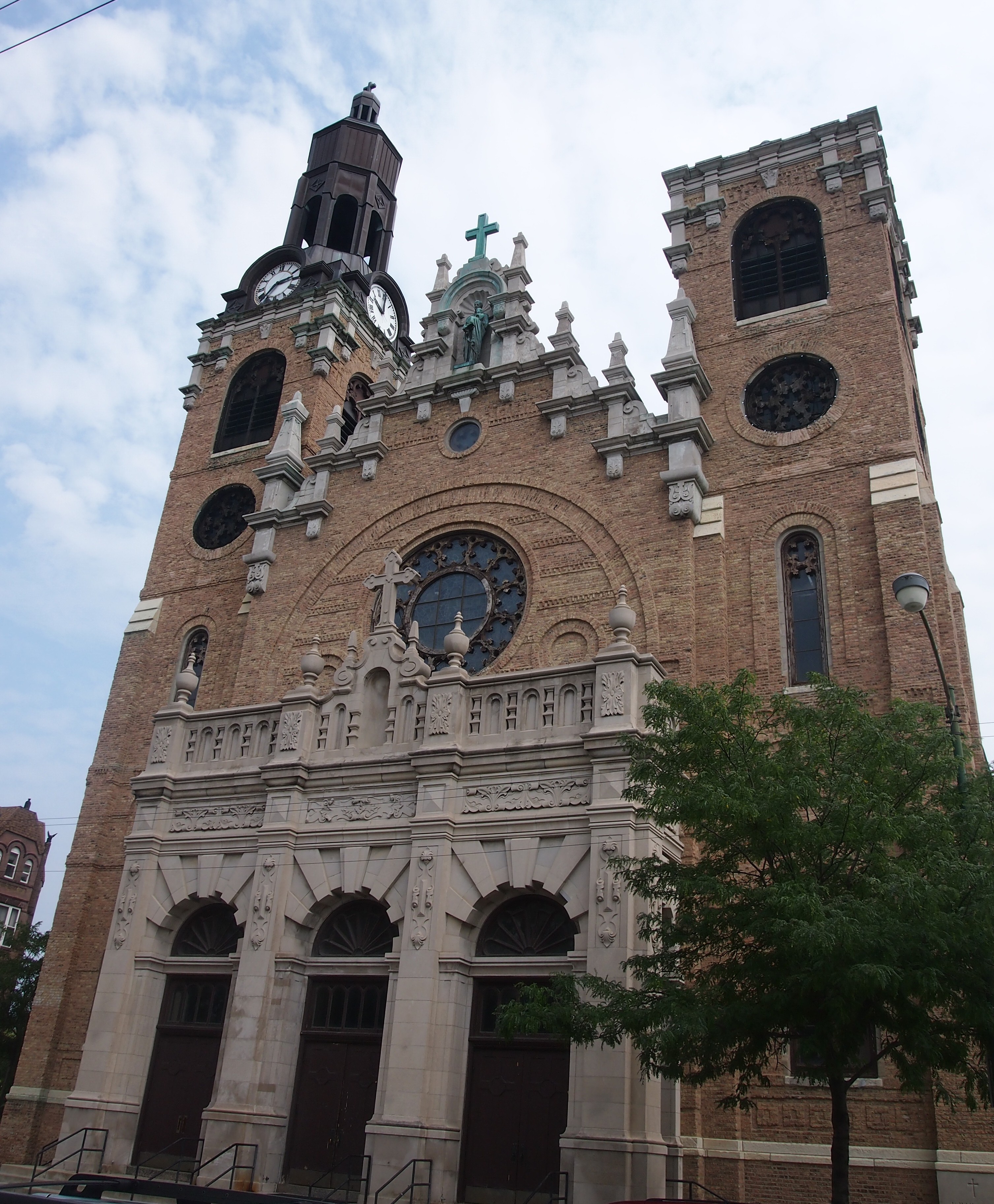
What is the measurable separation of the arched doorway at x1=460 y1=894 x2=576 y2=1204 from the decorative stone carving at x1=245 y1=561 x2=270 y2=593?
35.8 ft

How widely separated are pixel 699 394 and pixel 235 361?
49.0ft

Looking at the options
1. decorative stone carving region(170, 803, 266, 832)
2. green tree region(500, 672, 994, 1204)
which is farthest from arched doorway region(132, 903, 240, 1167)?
green tree region(500, 672, 994, 1204)

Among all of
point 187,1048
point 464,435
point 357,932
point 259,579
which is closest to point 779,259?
point 464,435

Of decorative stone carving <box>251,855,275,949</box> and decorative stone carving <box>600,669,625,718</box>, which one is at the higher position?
decorative stone carving <box>600,669,625,718</box>

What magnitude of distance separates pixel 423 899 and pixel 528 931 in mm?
1610

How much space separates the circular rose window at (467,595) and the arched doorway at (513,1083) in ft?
19.8

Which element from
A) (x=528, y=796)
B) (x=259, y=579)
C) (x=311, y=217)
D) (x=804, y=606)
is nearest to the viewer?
(x=528, y=796)

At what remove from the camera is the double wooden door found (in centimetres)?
1498

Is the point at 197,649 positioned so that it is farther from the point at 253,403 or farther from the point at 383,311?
the point at 383,311

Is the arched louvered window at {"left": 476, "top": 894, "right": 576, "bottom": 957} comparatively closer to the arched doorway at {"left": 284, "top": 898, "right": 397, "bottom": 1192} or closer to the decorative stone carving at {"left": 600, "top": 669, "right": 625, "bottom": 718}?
the arched doorway at {"left": 284, "top": 898, "right": 397, "bottom": 1192}

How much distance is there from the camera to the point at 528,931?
53.4ft

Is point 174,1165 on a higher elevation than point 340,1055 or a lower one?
lower

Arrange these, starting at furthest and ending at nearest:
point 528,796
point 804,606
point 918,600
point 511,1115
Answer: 1. point 804,606
2. point 528,796
3. point 511,1115
4. point 918,600

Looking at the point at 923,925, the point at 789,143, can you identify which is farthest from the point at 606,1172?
the point at 789,143
